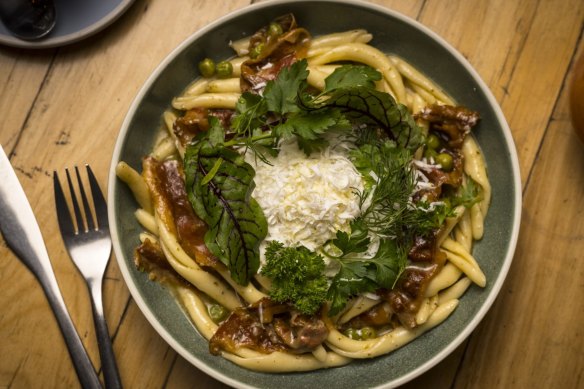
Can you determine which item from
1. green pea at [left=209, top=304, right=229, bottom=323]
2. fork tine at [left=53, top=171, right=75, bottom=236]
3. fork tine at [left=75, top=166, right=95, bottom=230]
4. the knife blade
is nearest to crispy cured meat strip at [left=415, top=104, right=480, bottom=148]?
green pea at [left=209, top=304, right=229, bottom=323]

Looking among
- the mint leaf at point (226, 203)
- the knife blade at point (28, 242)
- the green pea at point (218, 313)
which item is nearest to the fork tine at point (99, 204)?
the knife blade at point (28, 242)

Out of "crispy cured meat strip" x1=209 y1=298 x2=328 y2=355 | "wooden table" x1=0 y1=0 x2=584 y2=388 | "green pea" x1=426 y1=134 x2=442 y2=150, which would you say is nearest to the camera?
"crispy cured meat strip" x1=209 y1=298 x2=328 y2=355

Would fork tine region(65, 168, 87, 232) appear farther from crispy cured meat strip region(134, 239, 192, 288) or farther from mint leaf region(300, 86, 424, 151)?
mint leaf region(300, 86, 424, 151)

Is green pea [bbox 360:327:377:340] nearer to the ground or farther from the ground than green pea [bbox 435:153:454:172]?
nearer to the ground

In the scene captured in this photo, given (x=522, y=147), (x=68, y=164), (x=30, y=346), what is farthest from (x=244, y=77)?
(x=30, y=346)

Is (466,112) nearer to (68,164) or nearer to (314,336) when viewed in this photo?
(314,336)

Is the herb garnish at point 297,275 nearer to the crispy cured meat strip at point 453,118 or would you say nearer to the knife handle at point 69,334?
the crispy cured meat strip at point 453,118
